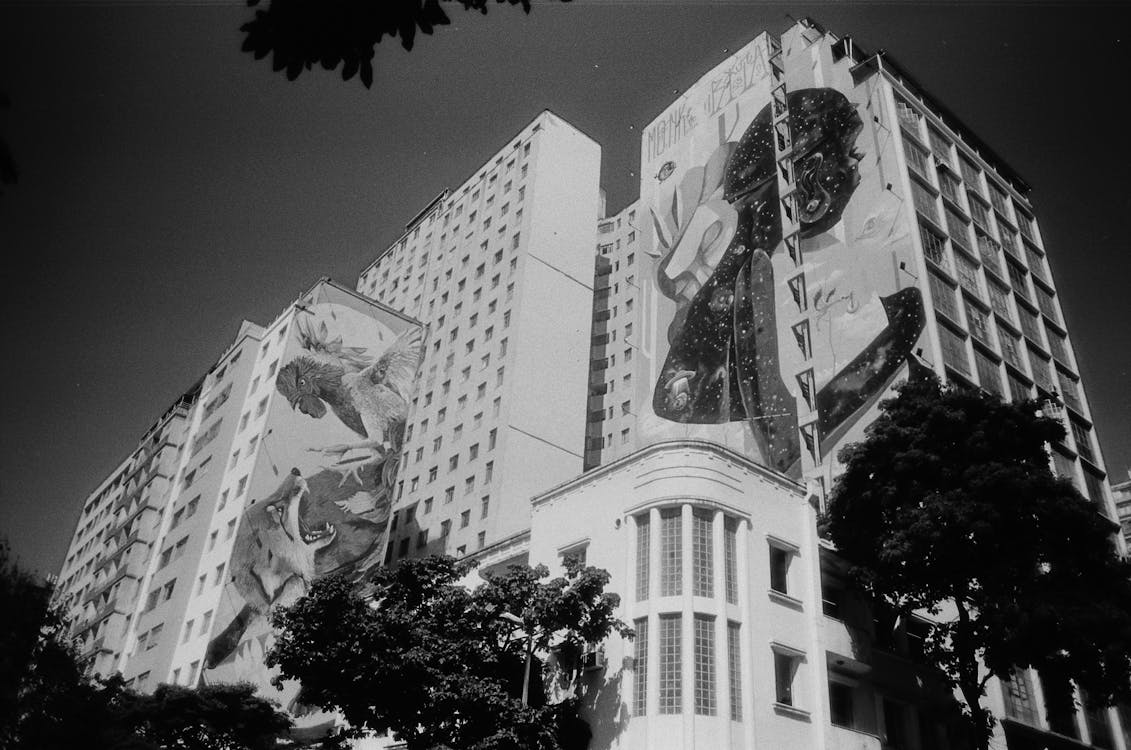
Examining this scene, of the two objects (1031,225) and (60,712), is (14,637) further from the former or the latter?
(1031,225)

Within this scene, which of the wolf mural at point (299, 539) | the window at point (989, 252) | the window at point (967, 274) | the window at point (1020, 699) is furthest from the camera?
the window at point (989, 252)

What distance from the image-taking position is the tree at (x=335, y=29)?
6.32 meters

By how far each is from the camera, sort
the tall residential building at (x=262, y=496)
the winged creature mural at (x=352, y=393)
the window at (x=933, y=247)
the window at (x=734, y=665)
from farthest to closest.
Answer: the winged creature mural at (x=352, y=393), the window at (x=933, y=247), the tall residential building at (x=262, y=496), the window at (x=734, y=665)

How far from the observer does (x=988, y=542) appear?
26.7 metres

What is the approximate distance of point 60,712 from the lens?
88.2 ft

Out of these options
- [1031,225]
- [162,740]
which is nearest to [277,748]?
[162,740]

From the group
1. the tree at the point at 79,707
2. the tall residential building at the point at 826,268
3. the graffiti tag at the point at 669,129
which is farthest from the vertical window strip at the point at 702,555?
the graffiti tag at the point at 669,129

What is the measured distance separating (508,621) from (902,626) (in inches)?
641

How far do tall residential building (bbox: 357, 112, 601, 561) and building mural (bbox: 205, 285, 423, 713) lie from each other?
6.30m

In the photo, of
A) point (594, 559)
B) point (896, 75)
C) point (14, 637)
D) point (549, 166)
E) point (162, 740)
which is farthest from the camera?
point (549, 166)

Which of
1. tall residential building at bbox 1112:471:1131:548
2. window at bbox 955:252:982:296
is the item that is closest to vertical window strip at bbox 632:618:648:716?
window at bbox 955:252:982:296

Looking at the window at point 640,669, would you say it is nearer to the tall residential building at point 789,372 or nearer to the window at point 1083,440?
the tall residential building at point 789,372

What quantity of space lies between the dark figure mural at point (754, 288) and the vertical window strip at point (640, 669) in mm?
31886

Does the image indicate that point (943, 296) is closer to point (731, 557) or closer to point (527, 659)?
point (731, 557)
